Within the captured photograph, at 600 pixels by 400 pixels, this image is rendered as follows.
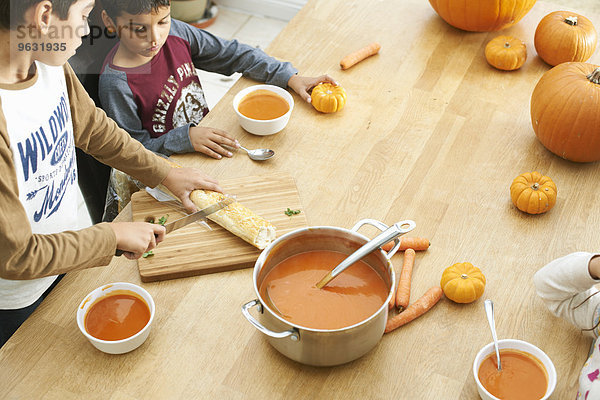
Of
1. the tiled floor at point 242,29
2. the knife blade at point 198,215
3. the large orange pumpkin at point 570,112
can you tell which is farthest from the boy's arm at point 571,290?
the tiled floor at point 242,29

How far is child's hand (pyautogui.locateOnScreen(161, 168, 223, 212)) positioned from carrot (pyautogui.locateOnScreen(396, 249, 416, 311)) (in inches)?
19.6

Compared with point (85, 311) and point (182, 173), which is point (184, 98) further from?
point (85, 311)

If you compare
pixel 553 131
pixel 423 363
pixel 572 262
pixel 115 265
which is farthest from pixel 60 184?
pixel 553 131

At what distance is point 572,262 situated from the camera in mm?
1312

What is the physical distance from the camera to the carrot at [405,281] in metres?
1.37

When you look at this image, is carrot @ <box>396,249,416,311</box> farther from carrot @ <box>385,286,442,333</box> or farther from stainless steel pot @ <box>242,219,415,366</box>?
stainless steel pot @ <box>242,219,415,366</box>

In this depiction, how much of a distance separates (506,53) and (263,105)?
802mm

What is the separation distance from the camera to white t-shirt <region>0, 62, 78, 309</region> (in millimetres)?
1259

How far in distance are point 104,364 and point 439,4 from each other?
1.59 m

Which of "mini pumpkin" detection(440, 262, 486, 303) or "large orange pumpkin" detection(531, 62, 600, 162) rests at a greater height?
"large orange pumpkin" detection(531, 62, 600, 162)

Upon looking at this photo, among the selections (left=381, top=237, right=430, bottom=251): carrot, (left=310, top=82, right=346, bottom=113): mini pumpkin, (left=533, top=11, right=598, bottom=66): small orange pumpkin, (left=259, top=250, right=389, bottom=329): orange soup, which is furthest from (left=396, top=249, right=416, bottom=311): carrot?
(left=533, top=11, right=598, bottom=66): small orange pumpkin

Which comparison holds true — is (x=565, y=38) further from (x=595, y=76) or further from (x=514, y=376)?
(x=514, y=376)

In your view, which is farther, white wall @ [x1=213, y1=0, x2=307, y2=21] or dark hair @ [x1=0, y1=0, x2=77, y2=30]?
white wall @ [x1=213, y1=0, x2=307, y2=21]

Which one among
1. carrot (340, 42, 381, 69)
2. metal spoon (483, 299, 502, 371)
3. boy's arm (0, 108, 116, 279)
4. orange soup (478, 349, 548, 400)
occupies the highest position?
boy's arm (0, 108, 116, 279)
